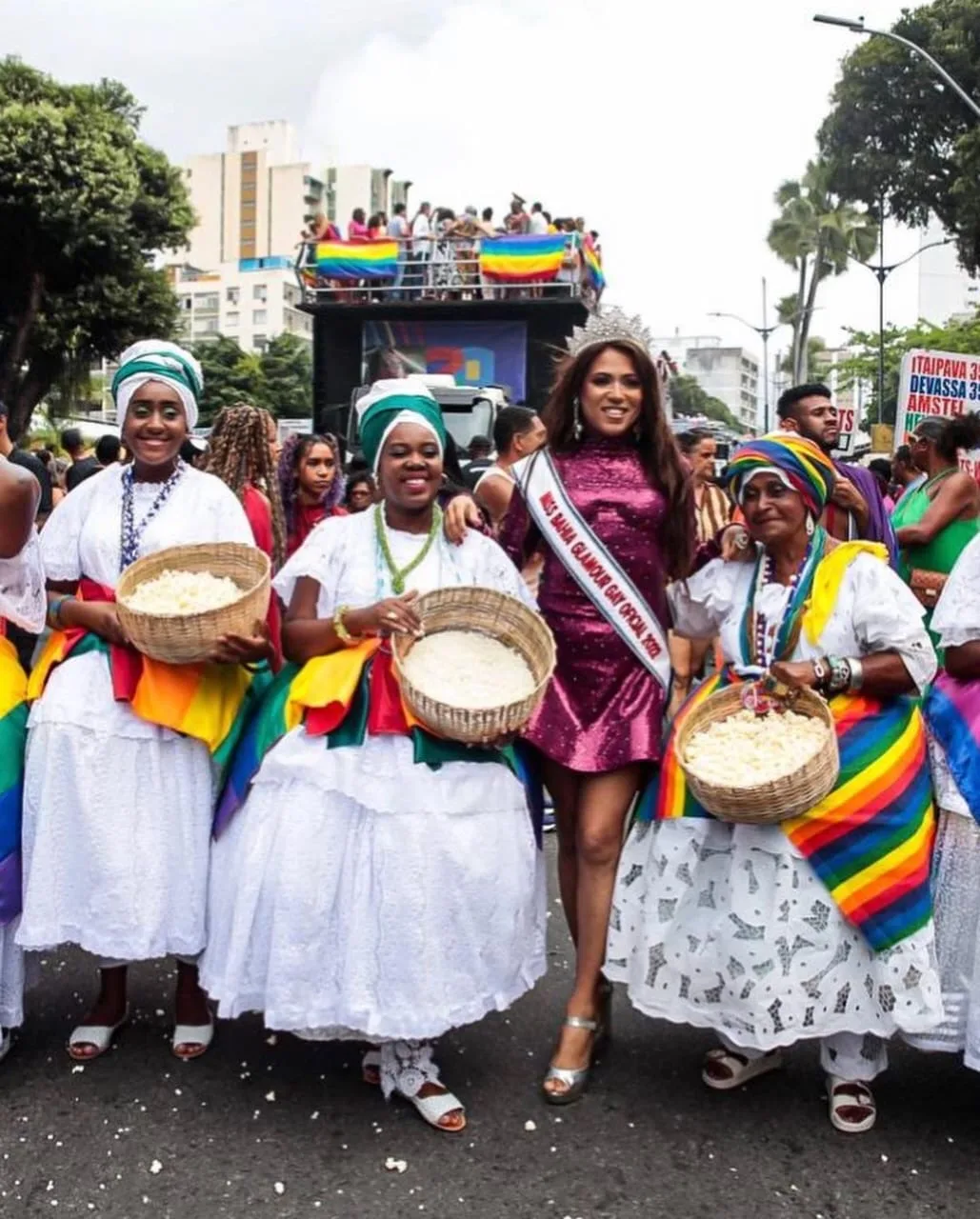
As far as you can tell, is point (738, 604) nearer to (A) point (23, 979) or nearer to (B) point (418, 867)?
(B) point (418, 867)

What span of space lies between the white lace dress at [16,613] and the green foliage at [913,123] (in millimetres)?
24678

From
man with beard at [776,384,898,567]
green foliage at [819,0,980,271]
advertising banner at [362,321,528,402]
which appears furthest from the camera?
green foliage at [819,0,980,271]

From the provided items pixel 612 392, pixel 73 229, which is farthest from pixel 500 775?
pixel 73 229

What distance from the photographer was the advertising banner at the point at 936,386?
958 centimetres

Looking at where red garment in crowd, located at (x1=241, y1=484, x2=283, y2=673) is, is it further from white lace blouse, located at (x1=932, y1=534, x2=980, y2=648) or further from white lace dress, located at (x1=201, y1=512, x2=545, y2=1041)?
white lace blouse, located at (x1=932, y1=534, x2=980, y2=648)

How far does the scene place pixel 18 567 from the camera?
3395 mm

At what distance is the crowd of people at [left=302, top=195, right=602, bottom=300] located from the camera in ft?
80.7

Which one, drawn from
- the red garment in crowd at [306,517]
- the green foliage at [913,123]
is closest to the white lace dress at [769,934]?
the red garment in crowd at [306,517]

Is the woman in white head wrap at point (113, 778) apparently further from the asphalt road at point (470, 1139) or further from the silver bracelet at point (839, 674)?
the silver bracelet at point (839, 674)

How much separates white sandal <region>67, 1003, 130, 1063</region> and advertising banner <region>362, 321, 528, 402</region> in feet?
71.5

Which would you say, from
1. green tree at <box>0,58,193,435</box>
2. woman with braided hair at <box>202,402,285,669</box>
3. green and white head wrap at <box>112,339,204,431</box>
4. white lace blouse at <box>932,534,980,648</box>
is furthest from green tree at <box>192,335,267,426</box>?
white lace blouse at <box>932,534,980,648</box>

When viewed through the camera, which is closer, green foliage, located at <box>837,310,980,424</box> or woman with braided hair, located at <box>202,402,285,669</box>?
woman with braided hair, located at <box>202,402,285,669</box>

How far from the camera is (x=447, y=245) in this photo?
2475 centimetres

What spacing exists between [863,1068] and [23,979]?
2.45 metres
